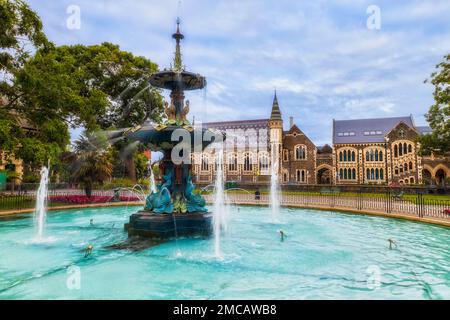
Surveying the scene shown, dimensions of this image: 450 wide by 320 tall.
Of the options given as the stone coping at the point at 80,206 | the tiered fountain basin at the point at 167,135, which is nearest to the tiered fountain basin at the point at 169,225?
the tiered fountain basin at the point at 167,135

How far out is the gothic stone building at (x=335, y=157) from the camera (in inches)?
2108

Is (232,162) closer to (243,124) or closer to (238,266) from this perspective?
(243,124)

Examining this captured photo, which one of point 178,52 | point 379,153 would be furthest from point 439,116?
point 178,52

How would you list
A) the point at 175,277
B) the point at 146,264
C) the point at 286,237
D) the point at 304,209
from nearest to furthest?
the point at 175,277
the point at 146,264
the point at 286,237
the point at 304,209

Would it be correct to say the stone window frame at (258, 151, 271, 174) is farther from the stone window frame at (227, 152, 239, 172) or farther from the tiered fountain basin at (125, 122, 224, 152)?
the tiered fountain basin at (125, 122, 224, 152)

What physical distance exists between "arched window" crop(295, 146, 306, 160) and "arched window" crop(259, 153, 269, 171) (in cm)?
608

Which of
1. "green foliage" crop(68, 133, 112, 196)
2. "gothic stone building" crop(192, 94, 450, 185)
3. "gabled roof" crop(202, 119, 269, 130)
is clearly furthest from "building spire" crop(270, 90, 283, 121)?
"green foliage" crop(68, 133, 112, 196)

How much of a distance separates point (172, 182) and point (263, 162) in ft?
169

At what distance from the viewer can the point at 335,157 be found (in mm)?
58531

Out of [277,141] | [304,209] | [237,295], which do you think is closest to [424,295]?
[237,295]

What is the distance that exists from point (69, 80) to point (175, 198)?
15173 millimetres

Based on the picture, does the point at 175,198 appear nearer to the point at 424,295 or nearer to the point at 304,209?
the point at 424,295

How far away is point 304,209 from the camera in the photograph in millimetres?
20641

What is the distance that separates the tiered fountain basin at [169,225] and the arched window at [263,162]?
51.4 meters
